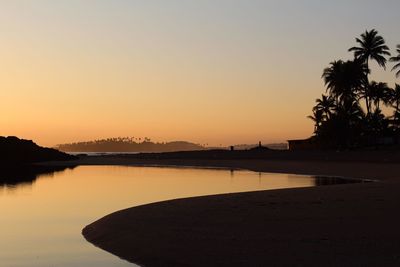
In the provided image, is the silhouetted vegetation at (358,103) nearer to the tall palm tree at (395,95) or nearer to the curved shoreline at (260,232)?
the tall palm tree at (395,95)

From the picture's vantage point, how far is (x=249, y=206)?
59.2 feet

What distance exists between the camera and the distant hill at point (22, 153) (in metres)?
93.7

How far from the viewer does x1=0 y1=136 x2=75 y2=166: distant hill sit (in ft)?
307

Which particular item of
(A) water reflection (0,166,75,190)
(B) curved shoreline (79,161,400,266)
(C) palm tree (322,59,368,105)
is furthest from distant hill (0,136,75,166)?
(B) curved shoreline (79,161,400,266)

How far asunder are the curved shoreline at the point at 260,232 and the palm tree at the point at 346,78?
6804 cm

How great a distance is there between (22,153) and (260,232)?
91.2 m

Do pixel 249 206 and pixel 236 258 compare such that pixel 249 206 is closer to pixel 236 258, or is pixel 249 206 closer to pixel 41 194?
pixel 236 258

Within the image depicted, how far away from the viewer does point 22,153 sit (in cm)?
9781

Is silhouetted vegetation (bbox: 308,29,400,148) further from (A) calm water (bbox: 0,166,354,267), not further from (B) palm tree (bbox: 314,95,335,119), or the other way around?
(A) calm water (bbox: 0,166,354,267)

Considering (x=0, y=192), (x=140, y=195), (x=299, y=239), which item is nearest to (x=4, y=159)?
(x=0, y=192)

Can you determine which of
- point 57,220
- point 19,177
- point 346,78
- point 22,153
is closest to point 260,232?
point 57,220

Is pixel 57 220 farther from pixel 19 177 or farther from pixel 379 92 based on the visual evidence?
pixel 379 92

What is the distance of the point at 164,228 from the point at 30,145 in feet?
316

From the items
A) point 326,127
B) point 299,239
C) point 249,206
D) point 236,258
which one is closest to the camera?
point 236,258
